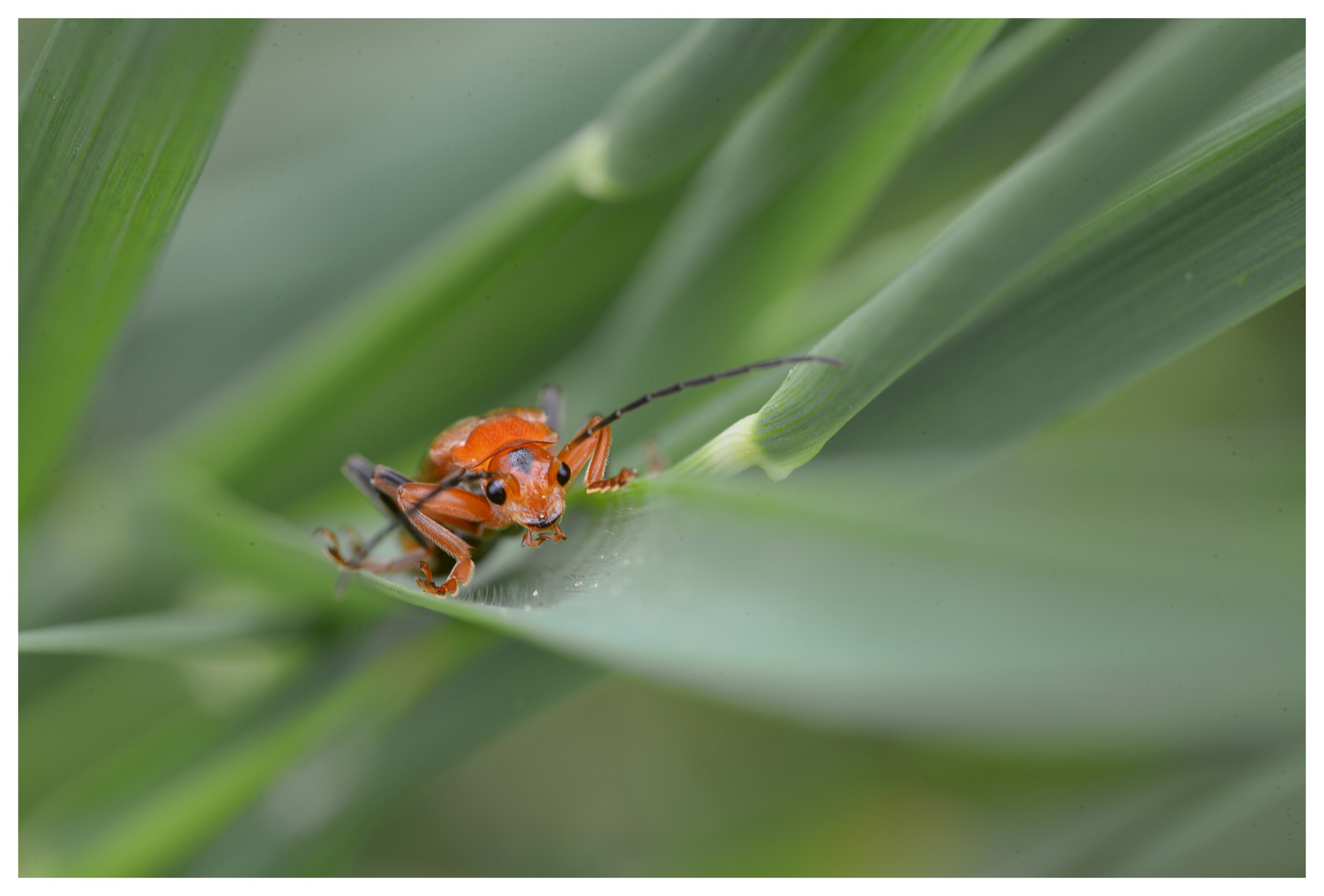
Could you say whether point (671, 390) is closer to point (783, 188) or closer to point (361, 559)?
point (783, 188)

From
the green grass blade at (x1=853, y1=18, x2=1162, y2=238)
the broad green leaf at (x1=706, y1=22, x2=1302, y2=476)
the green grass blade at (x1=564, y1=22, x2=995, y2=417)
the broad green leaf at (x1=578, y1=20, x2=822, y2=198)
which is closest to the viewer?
the broad green leaf at (x1=706, y1=22, x2=1302, y2=476)

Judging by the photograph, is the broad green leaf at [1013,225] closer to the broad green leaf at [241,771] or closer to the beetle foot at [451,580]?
the beetle foot at [451,580]

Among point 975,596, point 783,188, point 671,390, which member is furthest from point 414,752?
point 783,188

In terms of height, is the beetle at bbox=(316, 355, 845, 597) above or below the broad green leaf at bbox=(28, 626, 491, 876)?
above

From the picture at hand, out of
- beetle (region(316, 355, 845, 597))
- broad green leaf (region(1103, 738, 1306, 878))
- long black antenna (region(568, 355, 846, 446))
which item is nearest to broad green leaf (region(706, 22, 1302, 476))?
long black antenna (region(568, 355, 846, 446))

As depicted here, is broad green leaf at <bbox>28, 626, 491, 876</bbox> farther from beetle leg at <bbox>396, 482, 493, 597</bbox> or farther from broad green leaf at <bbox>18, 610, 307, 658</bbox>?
beetle leg at <bbox>396, 482, 493, 597</bbox>

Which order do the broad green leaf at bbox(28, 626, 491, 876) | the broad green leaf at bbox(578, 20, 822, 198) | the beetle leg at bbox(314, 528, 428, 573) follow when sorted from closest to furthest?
the broad green leaf at bbox(578, 20, 822, 198) < the beetle leg at bbox(314, 528, 428, 573) < the broad green leaf at bbox(28, 626, 491, 876)

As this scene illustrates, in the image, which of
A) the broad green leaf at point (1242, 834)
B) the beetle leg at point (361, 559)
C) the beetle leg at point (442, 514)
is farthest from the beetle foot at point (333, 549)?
the broad green leaf at point (1242, 834)
